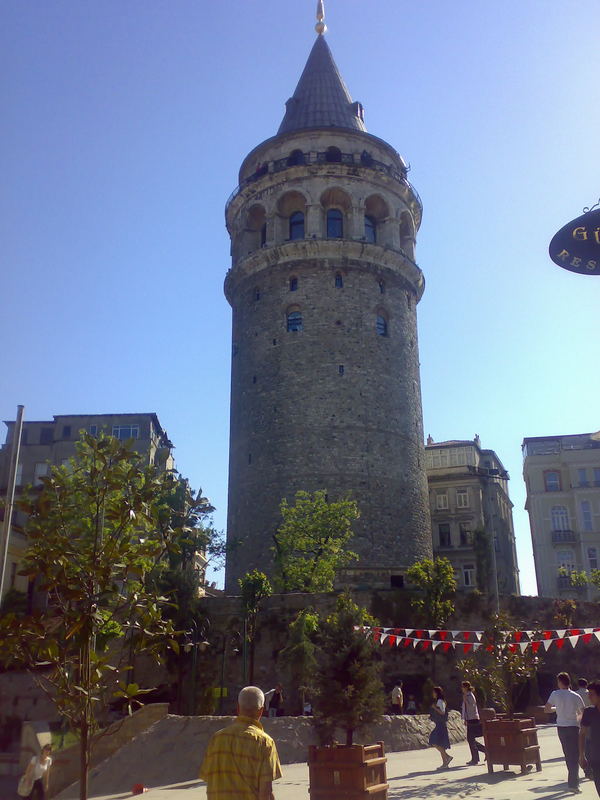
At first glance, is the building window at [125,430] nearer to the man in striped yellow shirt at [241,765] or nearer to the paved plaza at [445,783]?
the paved plaza at [445,783]

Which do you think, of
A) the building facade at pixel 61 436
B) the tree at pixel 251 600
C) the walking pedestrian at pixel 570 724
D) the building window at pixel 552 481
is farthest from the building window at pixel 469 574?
the walking pedestrian at pixel 570 724

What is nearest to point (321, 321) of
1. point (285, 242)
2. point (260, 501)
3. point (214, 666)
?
point (285, 242)

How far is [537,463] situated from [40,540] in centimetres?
4663

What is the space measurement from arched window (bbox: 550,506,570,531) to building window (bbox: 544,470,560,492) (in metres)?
1.33

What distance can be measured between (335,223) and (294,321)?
21.3 ft

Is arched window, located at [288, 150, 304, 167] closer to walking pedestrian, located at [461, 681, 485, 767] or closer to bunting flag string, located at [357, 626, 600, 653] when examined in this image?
bunting flag string, located at [357, 626, 600, 653]

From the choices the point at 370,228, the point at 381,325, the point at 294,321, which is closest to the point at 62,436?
the point at 294,321

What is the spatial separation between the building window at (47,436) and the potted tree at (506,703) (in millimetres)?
34860

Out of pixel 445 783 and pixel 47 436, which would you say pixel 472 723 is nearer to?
pixel 445 783

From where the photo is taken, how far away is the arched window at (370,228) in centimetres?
4197

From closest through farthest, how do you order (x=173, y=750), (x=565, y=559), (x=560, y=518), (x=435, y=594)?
(x=173, y=750)
(x=435, y=594)
(x=565, y=559)
(x=560, y=518)

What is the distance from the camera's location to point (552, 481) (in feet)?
169

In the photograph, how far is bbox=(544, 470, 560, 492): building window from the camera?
168 ft

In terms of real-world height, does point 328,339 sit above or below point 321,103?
below
